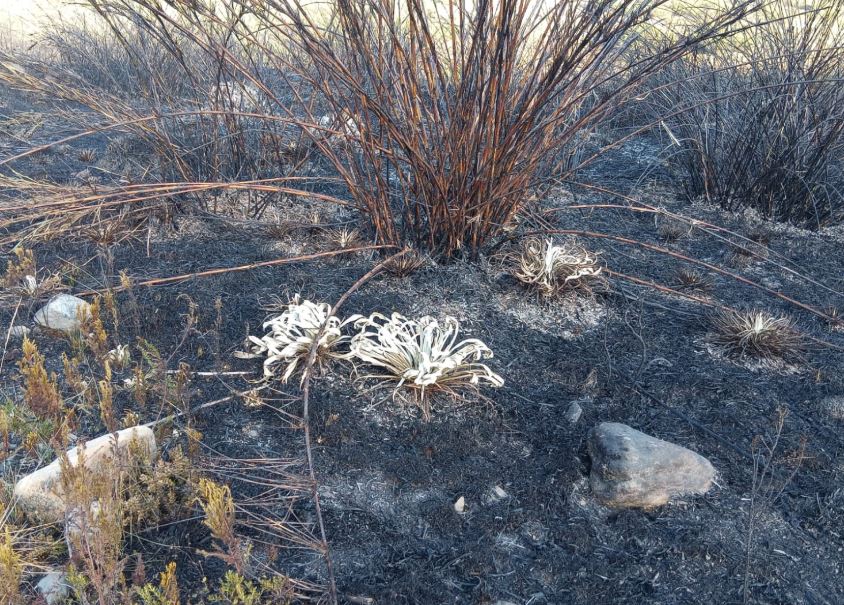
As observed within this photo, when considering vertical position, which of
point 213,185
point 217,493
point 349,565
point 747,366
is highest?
point 213,185

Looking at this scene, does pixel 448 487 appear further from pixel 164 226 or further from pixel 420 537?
pixel 164 226

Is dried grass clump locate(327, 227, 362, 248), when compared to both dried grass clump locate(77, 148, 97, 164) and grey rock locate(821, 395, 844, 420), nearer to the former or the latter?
grey rock locate(821, 395, 844, 420)

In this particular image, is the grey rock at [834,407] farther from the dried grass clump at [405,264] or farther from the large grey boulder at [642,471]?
the dried grass clump at [405,264]

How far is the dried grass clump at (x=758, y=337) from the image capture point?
2.77m

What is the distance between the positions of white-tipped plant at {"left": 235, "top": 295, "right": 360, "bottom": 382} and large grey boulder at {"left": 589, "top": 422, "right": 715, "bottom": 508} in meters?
0.99

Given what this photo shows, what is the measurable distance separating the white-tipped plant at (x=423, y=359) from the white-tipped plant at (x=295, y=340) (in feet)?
0.32

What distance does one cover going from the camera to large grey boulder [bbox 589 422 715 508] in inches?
82.2

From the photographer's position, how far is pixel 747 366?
8.96 feet

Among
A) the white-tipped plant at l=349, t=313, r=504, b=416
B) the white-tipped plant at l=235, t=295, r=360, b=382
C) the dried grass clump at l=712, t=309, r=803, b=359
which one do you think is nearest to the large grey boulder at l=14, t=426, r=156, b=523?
the white-tipped plant at l=235, t=295, r=360, b=382

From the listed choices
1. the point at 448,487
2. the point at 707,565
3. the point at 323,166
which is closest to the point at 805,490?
the point at 707,565

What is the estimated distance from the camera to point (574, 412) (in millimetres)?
2445

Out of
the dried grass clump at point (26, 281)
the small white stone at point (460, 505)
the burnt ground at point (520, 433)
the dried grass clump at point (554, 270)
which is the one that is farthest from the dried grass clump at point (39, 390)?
the dried grass clump at point (554, 270)

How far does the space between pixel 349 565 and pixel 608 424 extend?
94 cm

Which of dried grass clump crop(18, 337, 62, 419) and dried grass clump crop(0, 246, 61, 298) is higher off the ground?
dried grass clump crop(18, 337, 62, 419)
